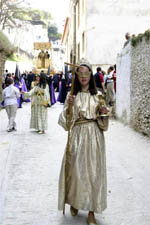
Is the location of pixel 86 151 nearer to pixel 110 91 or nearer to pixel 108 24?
pixel 110 91

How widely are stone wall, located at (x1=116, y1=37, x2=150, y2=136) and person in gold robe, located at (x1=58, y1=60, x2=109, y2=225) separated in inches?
220

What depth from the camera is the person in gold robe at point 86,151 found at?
4.09 m

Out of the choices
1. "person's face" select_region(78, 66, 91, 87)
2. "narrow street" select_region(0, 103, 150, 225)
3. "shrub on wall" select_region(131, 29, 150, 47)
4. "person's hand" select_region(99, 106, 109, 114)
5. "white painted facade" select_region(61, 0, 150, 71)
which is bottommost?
"narrow street" select_region(0, 103, 150, 225)

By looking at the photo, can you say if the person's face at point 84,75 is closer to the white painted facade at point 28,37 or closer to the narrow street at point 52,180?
the narrow street at point 52,180

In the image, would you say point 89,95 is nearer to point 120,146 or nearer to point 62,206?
point 62,206

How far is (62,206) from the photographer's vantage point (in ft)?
13.8

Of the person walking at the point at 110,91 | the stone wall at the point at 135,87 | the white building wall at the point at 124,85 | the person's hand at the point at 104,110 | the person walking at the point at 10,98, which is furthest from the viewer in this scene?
the person walking at the point at 110,91

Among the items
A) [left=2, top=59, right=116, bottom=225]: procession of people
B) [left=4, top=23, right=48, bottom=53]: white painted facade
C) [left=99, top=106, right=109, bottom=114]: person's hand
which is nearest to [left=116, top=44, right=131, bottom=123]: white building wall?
[left=2, top=59, right=116, bottom=225]: procession of people

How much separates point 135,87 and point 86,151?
7330mm

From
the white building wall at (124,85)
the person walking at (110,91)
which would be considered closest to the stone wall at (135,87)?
the white building wall at (124,85)

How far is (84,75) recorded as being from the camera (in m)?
4.20

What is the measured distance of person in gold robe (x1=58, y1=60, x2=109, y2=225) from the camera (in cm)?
409

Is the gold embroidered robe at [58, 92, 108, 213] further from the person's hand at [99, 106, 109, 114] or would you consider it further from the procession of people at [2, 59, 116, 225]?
the person's hand at [99, 106, 109, 114]

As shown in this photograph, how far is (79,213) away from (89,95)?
1.45 meters
